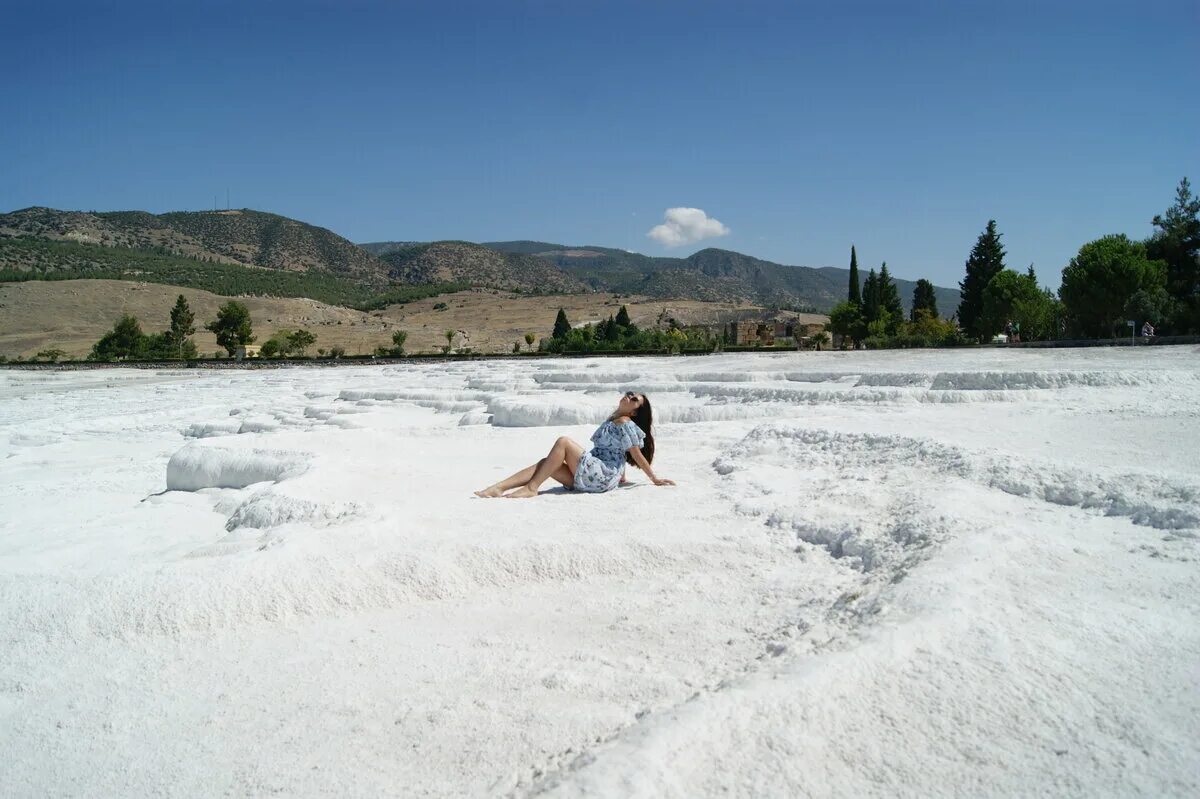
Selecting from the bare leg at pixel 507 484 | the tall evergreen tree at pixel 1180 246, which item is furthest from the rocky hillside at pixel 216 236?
the bare leg at pixel 507 484

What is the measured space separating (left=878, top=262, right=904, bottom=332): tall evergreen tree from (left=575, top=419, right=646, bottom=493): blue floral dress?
157ft

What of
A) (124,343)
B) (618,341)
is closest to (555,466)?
(618,341)

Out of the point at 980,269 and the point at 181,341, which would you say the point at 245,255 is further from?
the point at 980,269

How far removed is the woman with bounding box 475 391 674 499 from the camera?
19.9 feet

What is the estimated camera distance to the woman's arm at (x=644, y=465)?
6.06m

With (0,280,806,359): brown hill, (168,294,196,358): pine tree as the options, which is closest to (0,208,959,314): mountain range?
(0,280,806,359): brown hill

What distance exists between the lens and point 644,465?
605 cm

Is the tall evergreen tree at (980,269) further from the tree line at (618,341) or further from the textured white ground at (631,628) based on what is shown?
the textured white ground at (631,628)

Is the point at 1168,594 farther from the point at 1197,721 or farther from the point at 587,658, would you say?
the point at 587,658

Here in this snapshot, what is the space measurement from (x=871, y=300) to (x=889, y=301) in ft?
20.8

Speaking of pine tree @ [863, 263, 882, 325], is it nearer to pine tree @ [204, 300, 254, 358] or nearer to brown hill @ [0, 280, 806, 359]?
brown hill @ [0, 280, 806, 359]

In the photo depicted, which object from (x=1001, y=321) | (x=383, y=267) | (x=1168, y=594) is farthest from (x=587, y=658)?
(x=383, y=267)

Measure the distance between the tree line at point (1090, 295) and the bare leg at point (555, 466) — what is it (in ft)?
97.4

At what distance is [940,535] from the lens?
4.29 m
